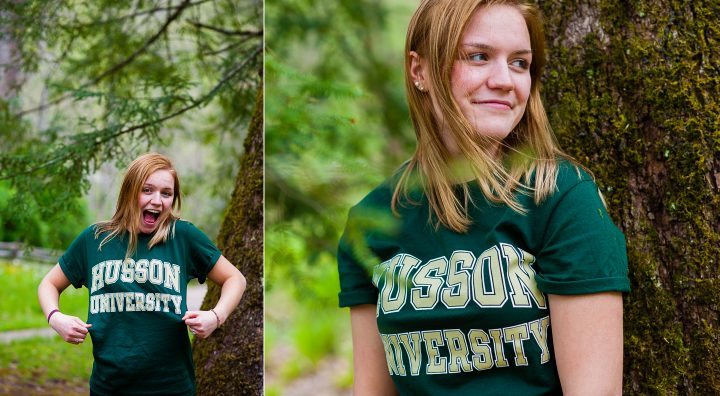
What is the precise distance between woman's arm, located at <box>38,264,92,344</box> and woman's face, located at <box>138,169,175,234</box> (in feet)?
0.74

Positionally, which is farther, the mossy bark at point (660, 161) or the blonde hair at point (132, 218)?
the blonde hair at point (132, 218)

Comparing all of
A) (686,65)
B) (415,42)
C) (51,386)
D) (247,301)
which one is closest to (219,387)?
(247,301)

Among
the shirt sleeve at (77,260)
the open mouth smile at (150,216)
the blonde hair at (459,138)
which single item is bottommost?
the shirt sleeve at (77,260)

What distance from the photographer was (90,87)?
1.93 metres

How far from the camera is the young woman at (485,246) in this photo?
1302 mm

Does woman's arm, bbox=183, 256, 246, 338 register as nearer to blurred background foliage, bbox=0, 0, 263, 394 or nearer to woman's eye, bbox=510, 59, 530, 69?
blurred background foliage, bbox=0, 0, 263, 394

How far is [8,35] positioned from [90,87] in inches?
9.3

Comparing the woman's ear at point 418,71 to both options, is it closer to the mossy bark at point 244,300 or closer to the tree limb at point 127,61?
the mossy bark at point 244,300

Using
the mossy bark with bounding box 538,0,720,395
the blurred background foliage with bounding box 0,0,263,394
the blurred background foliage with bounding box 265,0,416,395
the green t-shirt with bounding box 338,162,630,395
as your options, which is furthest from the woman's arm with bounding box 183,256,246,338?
the blurred background foliage with bounding box 265,0,416,395

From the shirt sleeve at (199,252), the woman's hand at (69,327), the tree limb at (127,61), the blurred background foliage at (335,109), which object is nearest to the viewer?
the woman's hand at (69,327)

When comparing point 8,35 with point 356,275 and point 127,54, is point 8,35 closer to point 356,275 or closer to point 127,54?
point 127,54

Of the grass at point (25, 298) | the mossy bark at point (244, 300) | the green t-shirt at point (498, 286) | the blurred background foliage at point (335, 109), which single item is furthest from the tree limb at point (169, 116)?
the blurred background foliage at point (335, 109)

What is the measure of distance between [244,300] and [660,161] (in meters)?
1.06

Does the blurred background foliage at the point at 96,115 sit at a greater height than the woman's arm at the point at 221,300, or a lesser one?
greater
